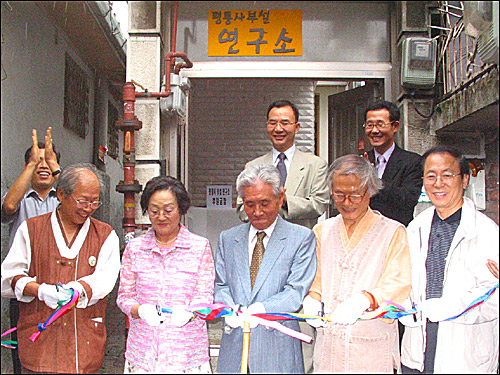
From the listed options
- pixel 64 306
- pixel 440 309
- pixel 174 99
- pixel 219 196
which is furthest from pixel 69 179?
pixel 219 196

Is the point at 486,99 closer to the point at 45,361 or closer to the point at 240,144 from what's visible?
the point at 45,361

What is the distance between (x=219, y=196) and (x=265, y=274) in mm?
3958

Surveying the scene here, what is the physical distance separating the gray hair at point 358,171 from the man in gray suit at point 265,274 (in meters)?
0.31

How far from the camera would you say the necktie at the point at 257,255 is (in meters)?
2.71

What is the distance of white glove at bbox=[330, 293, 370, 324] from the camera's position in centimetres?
245

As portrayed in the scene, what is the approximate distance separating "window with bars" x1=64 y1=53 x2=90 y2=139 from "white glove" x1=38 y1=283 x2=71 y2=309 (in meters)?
1.16

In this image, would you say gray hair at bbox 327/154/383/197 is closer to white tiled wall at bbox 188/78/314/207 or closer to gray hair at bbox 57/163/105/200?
gray hair at bbox 57/163/105/200

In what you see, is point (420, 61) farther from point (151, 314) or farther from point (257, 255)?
point (151, 314)

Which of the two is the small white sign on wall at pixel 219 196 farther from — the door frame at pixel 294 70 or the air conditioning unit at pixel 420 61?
the air conditioning unit at pixel 420 61

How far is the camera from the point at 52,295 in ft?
8.61

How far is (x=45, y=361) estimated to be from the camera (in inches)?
108

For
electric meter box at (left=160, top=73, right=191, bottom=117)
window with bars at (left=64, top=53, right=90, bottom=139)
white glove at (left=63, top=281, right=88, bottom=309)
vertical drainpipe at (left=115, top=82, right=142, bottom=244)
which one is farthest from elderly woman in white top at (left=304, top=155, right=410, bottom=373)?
electric meter box at (left=160, top=73, right=191, bottom=117)

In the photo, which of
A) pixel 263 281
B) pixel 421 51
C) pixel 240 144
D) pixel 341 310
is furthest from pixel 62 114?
pixel 240 144

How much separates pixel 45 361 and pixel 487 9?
2916 millimetres
